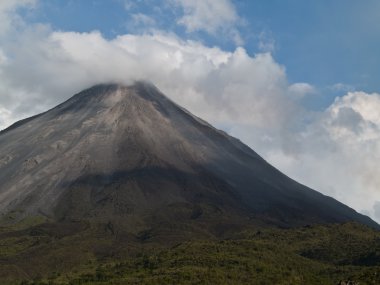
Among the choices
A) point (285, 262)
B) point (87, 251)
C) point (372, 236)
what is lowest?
point (87, 251)

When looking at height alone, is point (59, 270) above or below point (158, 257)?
below

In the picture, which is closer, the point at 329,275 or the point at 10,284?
the point at 329,275

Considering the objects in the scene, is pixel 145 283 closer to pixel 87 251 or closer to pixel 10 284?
pixel 10 284

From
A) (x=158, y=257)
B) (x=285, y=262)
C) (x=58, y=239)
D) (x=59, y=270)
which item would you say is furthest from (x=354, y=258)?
(x=58, y=239)

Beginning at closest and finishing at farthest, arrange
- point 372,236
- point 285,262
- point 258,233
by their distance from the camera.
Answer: point 285,262, point 372,236, point 258,233

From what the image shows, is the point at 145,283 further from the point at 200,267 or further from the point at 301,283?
the point at 301,283

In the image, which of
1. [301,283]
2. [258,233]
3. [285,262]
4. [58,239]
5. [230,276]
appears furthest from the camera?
[58,239]

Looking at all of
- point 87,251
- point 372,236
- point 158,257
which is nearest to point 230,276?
point 158,257
